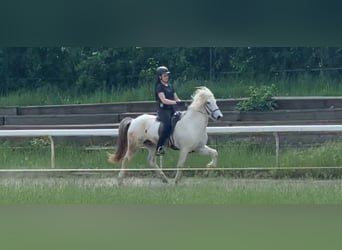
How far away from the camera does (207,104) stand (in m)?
6.34

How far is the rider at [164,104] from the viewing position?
5702 mm

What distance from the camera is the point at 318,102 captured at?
24.9 ft

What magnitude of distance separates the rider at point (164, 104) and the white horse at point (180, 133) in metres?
0.07

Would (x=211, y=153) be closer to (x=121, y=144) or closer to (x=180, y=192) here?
(x=121, y=144)

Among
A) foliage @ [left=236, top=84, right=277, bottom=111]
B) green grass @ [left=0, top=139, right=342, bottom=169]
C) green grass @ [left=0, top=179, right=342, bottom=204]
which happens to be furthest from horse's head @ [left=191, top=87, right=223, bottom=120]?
green grass @ [left=0, top=179, right=342, bottom=204]

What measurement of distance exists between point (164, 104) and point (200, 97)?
0.38 meters

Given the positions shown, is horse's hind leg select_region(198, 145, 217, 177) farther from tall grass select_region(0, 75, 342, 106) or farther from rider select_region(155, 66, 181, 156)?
tall grass select_region(0, 75, 342, 106)

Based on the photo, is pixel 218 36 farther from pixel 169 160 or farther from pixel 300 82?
pixel 169 160

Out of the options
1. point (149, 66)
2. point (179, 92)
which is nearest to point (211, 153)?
point (179, 92)

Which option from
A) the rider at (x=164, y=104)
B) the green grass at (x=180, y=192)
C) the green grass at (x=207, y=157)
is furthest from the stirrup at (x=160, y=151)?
the green grass at (x=180, y=192)

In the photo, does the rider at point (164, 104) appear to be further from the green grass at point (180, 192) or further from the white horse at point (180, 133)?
the green grass at point (180, 192)

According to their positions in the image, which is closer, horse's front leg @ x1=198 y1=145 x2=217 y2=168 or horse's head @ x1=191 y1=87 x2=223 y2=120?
horse's front leg @ x1=198 y1=145 x2=217 y2=168

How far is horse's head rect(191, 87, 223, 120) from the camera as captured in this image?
6168 mm

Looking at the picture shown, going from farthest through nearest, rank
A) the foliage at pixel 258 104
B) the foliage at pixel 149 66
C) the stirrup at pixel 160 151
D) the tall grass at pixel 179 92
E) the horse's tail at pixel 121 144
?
the foliage at pixel 258 104 → the horse's tail at pixel 121 144 → the stirrup at pixel 160 151 → the tall grass at pixel 179 92 → the foliage at pixel 149 66
